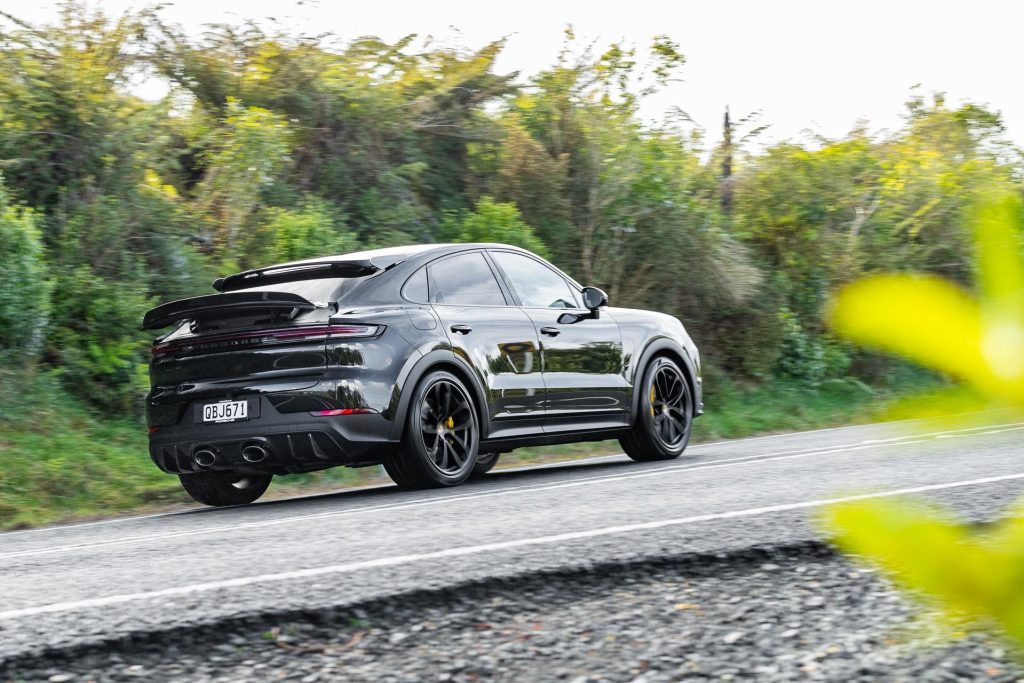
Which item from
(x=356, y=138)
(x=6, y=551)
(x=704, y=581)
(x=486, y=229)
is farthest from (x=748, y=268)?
(x=704, y=581)

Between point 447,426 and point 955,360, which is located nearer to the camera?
point 955,360

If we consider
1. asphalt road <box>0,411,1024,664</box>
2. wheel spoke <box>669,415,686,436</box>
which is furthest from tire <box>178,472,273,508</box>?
wheel spoke <box>669,415,686,436</box>

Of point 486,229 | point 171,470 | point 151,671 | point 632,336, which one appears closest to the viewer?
point 151,671

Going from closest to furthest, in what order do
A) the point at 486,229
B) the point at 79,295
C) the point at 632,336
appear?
the point at 632,336
the point at 79,295
the point at 486,229

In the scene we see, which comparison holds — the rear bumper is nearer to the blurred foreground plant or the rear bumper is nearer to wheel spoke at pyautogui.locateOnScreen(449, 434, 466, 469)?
wheel spoke at pyautogui.locateOnScreen(449, 434, 466, 469)

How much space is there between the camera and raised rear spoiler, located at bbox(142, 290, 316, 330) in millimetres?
7469

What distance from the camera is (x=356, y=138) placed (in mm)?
16062

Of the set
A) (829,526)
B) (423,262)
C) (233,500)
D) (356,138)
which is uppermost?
(356,138)

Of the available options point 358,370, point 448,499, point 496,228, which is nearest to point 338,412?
point 358,370

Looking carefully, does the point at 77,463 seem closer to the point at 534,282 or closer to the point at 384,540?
the point at 534,282

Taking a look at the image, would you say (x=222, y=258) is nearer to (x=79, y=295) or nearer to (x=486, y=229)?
(x=79, y=295)

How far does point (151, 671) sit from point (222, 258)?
33.1 feet

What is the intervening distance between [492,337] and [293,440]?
172 centimetres

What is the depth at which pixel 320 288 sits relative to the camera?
25.6 feet
